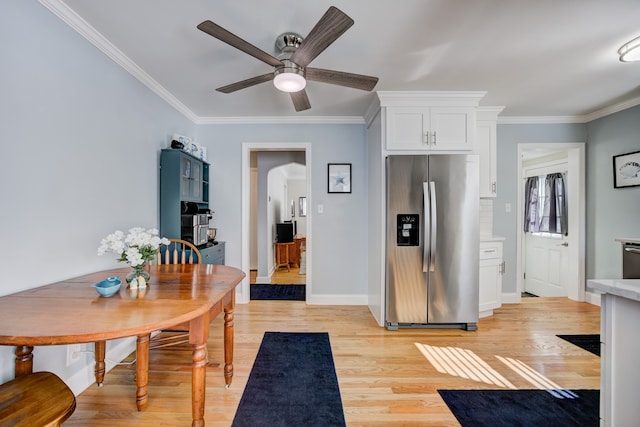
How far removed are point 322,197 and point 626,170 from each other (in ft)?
11.9

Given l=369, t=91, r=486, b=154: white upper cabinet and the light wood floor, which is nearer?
the light wood floor

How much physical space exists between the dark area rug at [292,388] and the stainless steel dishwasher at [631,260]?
10.1 feet

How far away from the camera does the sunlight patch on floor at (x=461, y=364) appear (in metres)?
2.01

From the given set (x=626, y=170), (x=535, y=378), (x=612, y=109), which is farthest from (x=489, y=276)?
(x=612, y=109)

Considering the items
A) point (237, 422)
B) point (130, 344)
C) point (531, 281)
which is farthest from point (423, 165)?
point (531, 281)

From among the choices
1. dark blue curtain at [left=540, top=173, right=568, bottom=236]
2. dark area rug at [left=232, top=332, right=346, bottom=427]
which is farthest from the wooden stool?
dark blue curtain at [left=540, top=173, right=568, bottom=236]

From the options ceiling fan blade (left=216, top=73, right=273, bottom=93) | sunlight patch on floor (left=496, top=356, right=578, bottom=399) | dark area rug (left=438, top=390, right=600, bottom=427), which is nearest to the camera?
dark area rug (left=438, top=390, right=600, bottom=427)

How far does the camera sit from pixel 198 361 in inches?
52.2

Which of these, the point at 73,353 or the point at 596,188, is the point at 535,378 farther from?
the point at 73,353

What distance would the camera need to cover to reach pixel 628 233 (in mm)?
3184

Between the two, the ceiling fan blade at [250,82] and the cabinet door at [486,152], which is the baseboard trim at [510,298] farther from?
the ceiling fan blade at [250,82]

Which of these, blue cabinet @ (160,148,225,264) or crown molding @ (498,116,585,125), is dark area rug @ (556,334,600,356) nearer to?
crown molding @ (498,116,585,125)

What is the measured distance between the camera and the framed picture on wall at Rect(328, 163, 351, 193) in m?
3.61

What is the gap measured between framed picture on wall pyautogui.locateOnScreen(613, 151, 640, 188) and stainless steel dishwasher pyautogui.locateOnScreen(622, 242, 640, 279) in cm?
90
